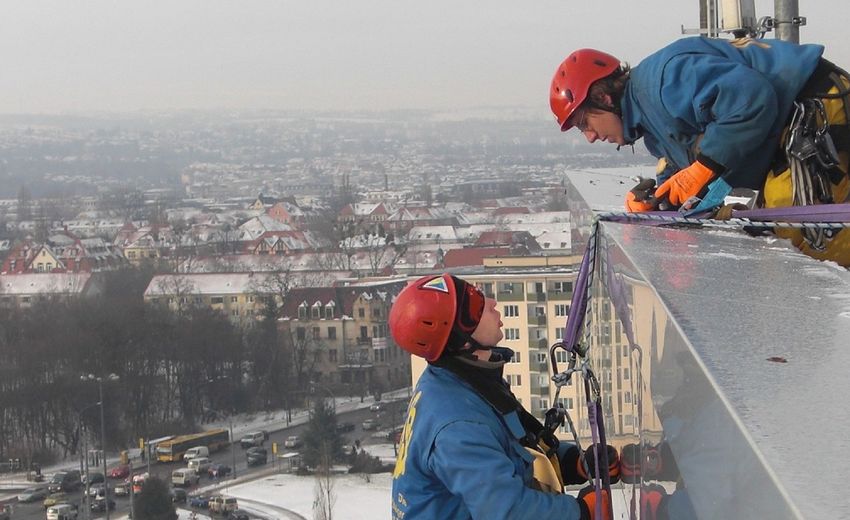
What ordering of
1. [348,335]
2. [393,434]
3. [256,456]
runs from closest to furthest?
[256,456] → [393,434] → [348,335]

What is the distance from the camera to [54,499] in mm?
27641

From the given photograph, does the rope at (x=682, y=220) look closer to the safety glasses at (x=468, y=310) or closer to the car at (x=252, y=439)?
the safety glasses at (x=468, y=310)

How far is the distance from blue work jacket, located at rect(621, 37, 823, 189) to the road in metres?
26.3

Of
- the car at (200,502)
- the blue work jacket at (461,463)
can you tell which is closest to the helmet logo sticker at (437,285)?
the blue work jacket at (461,463)

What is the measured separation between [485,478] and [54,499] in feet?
91.6

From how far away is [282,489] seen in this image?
28391 mm

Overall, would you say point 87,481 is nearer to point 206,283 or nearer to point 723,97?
point 206,283

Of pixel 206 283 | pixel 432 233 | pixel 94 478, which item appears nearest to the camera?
pixel 94 478

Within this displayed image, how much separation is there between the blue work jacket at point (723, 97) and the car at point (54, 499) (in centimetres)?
2674

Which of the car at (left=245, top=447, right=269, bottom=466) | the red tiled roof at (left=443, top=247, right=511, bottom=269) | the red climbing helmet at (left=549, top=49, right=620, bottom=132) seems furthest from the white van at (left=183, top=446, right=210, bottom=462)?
the red climbing helmet at (left=549, top=49, right=620, bottom=132)

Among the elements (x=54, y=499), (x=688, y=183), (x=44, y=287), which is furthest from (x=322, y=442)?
(x=688, y=183)

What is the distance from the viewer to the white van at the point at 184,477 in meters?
29.3

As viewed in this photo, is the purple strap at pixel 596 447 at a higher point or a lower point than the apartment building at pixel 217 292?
higher

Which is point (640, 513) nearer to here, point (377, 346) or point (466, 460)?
point (466, 460)
